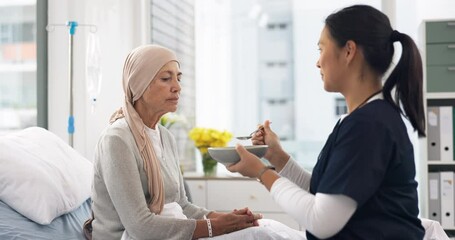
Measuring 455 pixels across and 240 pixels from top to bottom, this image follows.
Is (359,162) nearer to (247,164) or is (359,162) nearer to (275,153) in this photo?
(247,164)

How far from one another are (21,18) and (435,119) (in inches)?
104

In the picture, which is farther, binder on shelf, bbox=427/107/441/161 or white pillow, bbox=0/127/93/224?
binder on shelf, bbox=427/107/441/161

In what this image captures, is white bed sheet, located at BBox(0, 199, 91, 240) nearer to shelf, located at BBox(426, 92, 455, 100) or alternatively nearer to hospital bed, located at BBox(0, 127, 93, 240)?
hospital bed, located at BBox(0, 127, 93, 240)

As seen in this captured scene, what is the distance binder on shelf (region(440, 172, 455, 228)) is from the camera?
3652 mm

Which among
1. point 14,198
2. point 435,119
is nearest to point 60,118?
point 14,198

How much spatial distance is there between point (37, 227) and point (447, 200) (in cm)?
256

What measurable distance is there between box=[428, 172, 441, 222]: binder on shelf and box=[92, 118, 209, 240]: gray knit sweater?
216 cm

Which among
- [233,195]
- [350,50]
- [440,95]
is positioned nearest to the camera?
[350,50]

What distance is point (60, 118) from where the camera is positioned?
12.3 ft

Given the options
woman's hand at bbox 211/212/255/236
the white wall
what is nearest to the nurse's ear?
woman's hand at bbox 211/212/255/236

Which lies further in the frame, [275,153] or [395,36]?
[275,153]

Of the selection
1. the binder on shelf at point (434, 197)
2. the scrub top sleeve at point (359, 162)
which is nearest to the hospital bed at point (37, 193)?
the scrub top sleeve at point (359, 162)

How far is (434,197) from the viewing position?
3.69m

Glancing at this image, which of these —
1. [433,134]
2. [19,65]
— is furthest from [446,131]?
[19,65]
